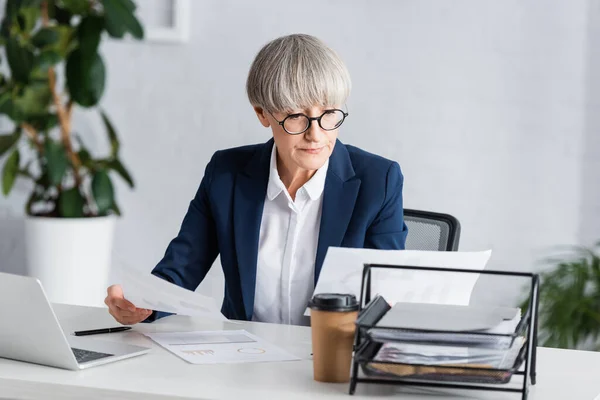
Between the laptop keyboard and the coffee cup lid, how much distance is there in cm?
36

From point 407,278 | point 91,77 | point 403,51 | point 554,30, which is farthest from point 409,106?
point 407,278

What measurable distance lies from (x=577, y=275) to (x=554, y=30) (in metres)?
0.89

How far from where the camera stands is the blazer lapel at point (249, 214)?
6.01 feet

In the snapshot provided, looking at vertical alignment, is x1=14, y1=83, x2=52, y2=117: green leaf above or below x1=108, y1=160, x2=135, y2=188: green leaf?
above

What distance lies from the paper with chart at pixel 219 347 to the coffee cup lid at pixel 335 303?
200mm

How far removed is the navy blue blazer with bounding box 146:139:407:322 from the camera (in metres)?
1.84

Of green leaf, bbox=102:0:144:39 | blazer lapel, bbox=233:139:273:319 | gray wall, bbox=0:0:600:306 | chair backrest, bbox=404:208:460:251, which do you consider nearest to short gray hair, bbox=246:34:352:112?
blazer lapel, bbox=233:139:273:319

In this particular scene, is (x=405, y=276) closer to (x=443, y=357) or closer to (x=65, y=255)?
(x=443, y=357)

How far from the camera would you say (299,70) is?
5.65 ft

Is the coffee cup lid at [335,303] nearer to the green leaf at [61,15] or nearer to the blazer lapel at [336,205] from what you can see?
the blazer lapel at [336,205]

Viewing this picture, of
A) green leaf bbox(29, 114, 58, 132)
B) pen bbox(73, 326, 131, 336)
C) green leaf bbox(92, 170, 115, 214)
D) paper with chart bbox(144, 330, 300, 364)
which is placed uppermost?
green leaf bbox(29, 114, 58, 132)

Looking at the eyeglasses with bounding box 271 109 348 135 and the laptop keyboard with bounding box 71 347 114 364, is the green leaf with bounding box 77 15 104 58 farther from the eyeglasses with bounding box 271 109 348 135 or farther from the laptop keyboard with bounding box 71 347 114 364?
the laptop keyboard with bounding box 71 347 114 364

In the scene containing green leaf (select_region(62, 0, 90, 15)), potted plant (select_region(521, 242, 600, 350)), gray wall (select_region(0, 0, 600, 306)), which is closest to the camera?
potted plant (select_region(521, 242, 600, 350))

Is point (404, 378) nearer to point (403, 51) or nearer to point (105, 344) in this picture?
point (105, 344)
